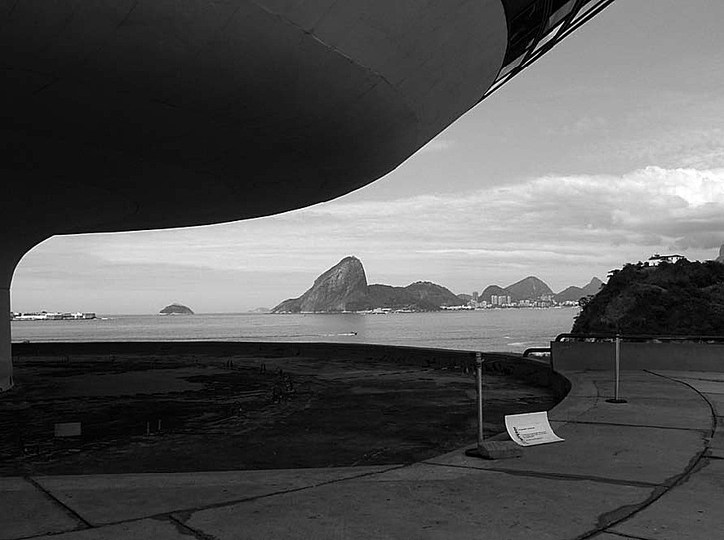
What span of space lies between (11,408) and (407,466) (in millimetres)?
10120

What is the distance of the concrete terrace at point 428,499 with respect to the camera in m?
4.65

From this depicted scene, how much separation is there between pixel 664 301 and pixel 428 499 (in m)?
93.3

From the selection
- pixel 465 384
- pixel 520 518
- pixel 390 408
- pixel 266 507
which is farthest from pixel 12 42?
pixel 465 384

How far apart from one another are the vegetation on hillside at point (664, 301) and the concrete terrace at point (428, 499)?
80.5 meters

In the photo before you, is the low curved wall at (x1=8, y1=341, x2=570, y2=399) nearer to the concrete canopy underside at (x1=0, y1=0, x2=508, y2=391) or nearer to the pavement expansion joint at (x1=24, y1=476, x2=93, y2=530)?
the concrete canopy underside at (x1=0, y1=0, x2=508, y2=391)

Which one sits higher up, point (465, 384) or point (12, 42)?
point (12, 42)

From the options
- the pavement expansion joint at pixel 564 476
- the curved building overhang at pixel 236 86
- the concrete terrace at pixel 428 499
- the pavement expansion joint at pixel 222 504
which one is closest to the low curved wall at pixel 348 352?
the curved building overhang at pixel 236 86

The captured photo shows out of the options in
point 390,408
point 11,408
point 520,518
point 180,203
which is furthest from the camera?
point 180,203

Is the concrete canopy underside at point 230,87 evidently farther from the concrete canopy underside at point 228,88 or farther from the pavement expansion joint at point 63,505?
the pavement expansion joint at point 63,505

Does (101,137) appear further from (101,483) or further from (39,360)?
(39,360)

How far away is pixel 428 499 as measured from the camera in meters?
5.37

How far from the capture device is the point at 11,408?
44.0 feet

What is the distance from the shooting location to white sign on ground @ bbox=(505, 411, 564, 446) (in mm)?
7338

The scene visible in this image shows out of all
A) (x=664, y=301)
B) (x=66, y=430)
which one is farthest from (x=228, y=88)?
(x=664, y=301)
